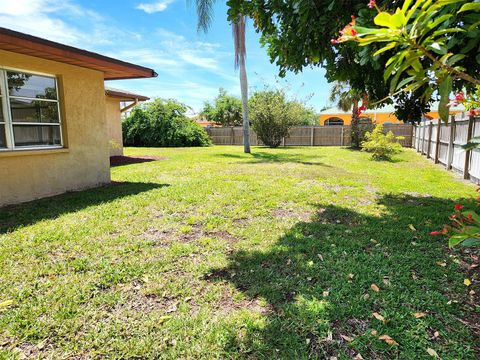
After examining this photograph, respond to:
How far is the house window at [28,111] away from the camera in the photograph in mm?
5812

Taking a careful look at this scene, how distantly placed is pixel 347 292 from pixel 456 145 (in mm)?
9258

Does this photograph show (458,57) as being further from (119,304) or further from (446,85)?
(119,304)

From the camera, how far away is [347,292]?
2.92 meters

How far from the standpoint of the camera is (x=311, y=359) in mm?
2125

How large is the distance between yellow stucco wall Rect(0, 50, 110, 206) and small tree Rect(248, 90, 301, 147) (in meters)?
14.1

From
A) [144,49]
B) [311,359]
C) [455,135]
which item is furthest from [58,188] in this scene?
[144,49]

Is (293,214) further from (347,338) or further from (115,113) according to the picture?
(115,113)

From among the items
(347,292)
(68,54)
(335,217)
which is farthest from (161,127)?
(347,292)

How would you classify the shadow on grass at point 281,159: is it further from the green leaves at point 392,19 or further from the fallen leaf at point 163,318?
the green leaves at point 392,19

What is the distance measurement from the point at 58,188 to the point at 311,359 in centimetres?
668

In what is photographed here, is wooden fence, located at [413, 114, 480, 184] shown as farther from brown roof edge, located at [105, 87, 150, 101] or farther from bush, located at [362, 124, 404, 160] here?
brown roof edge, located at [105, 87, 150, 101]

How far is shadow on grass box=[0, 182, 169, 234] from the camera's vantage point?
490 centimetres

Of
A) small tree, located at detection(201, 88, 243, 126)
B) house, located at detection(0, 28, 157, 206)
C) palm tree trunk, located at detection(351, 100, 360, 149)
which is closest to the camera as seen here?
house, located at detection(0, 28, 157, 206)

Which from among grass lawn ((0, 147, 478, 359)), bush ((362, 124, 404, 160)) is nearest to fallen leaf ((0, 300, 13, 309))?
grass lawn ((0, 147, 478, 359))
